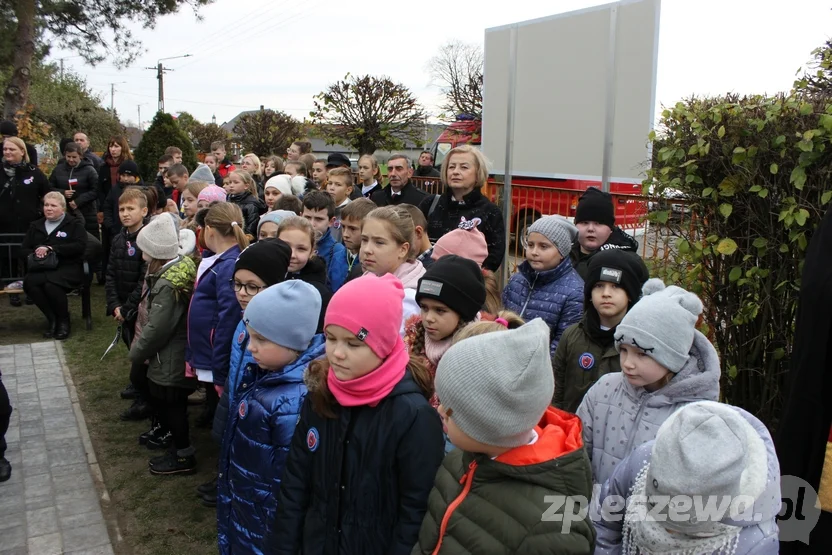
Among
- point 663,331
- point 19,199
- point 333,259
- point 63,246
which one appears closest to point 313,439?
point 663,331

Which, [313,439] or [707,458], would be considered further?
[313,439]

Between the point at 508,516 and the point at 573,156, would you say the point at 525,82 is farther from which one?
the point at 508,516

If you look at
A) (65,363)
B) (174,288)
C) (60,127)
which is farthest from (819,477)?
(60,127)

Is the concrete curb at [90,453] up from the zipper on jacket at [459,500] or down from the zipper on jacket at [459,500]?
down

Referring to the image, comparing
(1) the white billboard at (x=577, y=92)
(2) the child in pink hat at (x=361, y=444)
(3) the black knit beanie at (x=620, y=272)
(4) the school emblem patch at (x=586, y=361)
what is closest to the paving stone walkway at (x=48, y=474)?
(2) the child in pink hat at (x=361, y=444)

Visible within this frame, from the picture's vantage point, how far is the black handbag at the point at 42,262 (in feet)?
26.8

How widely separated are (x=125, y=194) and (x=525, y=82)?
3.88 m

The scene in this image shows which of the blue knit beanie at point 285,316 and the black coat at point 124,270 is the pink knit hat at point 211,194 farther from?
the blue knit beanie at point 285,316

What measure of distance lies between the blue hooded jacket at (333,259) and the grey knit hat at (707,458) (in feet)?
12.5

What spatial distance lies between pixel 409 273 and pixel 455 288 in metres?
0.97

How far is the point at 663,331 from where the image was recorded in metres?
2.46

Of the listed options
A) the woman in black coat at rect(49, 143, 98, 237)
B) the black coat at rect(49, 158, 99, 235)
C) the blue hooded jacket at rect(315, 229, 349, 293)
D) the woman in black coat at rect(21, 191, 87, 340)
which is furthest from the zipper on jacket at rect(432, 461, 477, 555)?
the black coat at rect(49, 158, 99, 235)

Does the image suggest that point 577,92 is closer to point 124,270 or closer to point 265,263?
point 265,263

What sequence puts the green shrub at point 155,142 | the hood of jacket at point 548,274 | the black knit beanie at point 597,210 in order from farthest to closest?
the green shrub at point 155,142 < the black knit beanie at point 597,210 < the hood of jacket at point 548,274
